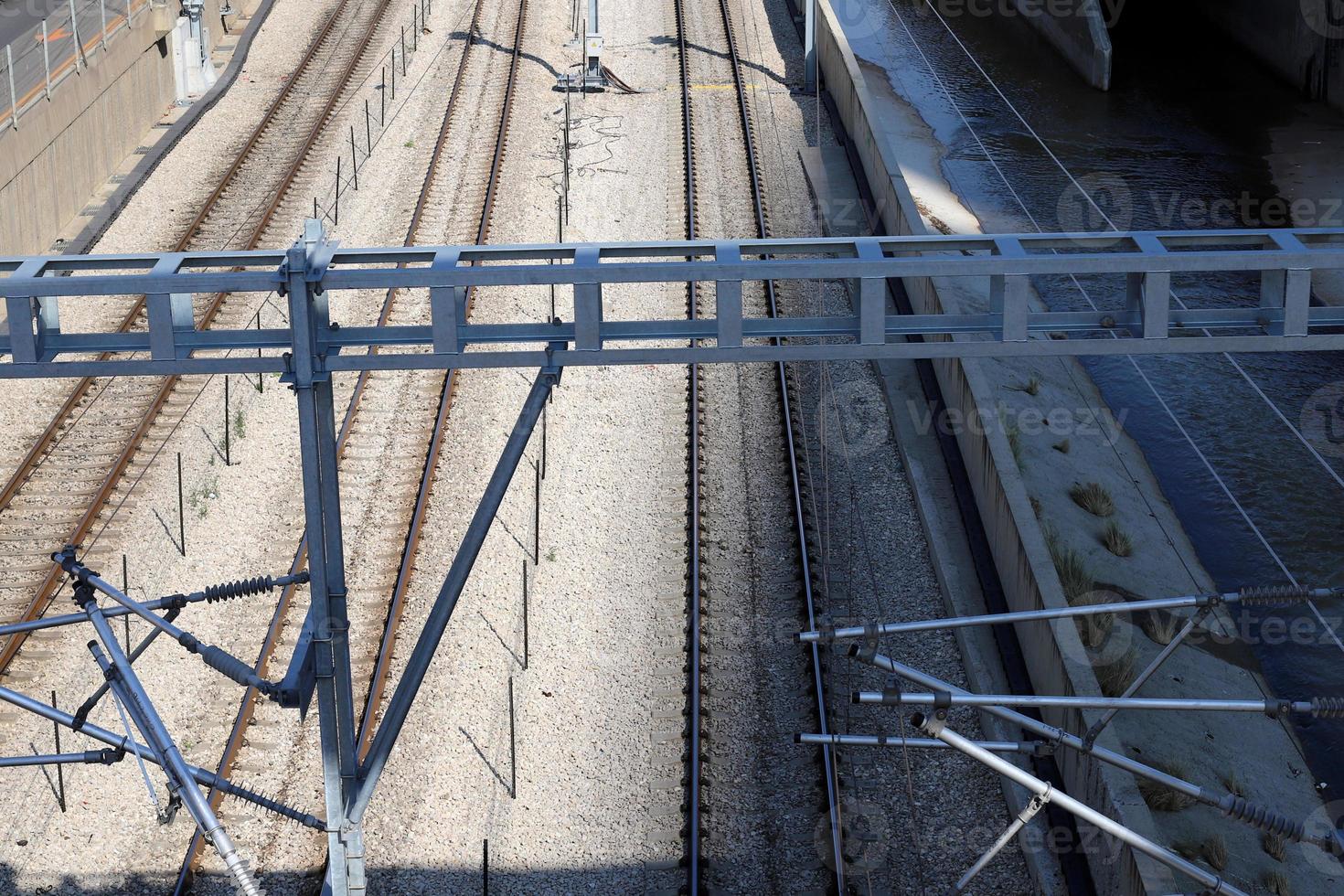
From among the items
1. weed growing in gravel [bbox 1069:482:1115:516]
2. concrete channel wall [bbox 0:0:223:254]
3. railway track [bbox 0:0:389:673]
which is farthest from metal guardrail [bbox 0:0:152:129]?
weed growing in gravel [bbox 1069:482:1115:516]

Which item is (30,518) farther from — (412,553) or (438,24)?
(438,24)

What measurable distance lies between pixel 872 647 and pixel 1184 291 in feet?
53.0

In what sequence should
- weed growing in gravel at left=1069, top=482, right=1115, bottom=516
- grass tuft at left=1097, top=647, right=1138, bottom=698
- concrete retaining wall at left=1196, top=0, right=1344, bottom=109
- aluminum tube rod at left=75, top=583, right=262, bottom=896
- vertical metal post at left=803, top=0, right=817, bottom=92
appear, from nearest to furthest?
1. aluminum tube rod at left=75, top=583, right=262, bottom=896
2. grass tuft at left=1097, top=647, right=1138, bottom=698
3. weed growing in gravel at left=1069, top=482, right=1115, bottom=516
4. vertical metal post at left=803, top=0, right=817, bottom=92
5. concrete retaining wall at left=1196, top=0, right=1344, bottom=109

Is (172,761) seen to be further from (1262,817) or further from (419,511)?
(419,511)

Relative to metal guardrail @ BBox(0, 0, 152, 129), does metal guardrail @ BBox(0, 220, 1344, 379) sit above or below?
above

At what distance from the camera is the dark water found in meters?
16.4

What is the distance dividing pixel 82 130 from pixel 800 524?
45.3ft

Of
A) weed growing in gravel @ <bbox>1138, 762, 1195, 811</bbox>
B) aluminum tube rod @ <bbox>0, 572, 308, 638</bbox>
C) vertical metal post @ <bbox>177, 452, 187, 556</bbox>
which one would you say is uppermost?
aluminum tube rod @ <bbox>0, 572, 308, 638</bbox>

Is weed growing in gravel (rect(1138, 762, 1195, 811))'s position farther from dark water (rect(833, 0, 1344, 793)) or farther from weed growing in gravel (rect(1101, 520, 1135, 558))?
weed growing in gravel (rect(1101, 520, 1135, 558))

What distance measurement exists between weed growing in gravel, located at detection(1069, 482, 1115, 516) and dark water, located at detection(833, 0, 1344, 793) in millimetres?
1172

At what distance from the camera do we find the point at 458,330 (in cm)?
740

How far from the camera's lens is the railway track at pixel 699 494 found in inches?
428

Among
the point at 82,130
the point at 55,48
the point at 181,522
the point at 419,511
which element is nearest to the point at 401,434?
the point at 419,511

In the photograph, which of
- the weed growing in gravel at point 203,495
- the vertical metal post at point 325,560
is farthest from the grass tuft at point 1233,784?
the weed growing in gravel at point 203,495
